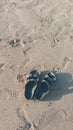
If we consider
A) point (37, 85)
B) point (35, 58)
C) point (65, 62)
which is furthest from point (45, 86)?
point (35, 58)

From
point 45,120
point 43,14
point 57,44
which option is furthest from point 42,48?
point 45,120

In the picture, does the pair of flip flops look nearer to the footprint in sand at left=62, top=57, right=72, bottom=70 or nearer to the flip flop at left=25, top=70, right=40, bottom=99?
the flip flop at left=25, top=70, right=40, bottom=99

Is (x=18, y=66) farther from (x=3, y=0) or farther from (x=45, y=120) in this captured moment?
(x=3, y=0)

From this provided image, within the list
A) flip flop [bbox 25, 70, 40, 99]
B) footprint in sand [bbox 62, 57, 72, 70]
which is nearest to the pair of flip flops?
flip flop [bbox 25, 70, 40, 99]

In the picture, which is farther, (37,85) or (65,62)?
(65,62)

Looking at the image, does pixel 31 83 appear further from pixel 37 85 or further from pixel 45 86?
pixel 45 86
